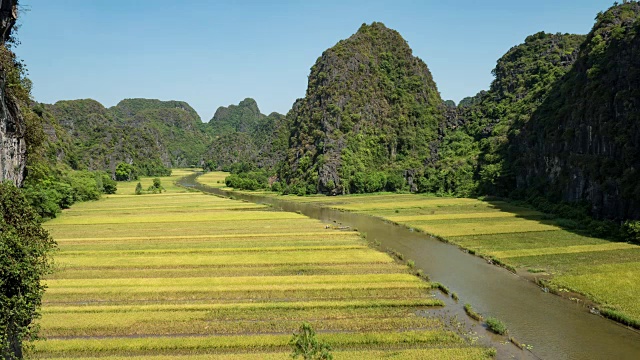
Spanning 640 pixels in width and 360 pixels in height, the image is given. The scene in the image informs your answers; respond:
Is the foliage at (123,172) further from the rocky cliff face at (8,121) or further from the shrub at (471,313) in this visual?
the shrub at (471,313)

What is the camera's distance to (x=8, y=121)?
33.0 metres

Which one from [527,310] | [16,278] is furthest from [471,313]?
[16,278]

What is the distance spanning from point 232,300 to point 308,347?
9771 mm

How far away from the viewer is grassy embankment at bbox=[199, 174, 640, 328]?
98.5 ft

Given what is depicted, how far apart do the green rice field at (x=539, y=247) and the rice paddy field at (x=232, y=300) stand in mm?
10796

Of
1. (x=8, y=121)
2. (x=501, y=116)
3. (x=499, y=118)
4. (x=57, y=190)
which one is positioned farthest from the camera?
(x=499, y=118)

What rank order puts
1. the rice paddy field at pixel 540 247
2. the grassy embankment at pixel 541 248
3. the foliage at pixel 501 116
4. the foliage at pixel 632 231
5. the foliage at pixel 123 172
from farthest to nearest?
1. the foliage at pixel 123 172
2. the foliage at pixel 501 116
3. the foliage at pixel 632 231
4. the rice paddy field at pixel 540 247
5. the grassy embankment at pixel 541 248

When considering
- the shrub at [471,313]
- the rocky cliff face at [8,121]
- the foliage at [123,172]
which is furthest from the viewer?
the foliage at [123,172]

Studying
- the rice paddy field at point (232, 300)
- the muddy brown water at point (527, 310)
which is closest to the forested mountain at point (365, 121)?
the rice paddy field at point (232, 300)

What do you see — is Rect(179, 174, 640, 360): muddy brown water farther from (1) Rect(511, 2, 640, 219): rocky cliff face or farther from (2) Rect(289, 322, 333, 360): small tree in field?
(1) Rect(511, 2, 640, 219): rocky cliff face

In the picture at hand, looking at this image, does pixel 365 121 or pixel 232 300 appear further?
pixel 365 121

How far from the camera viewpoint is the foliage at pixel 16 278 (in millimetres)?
16047

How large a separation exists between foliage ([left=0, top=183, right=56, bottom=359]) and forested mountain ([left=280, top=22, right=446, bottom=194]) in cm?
9663

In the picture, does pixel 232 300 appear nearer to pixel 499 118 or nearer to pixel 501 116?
pixel 501 116
